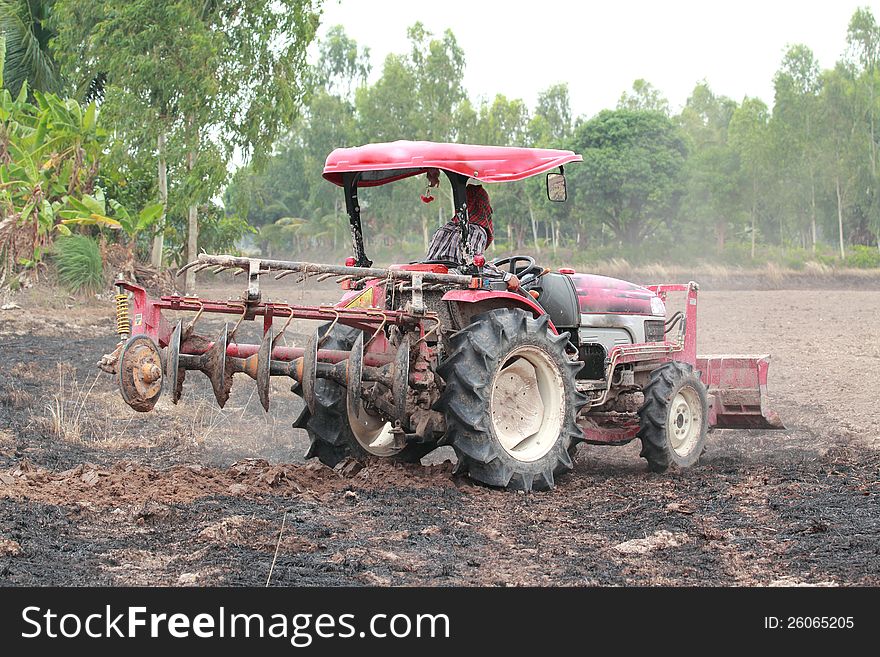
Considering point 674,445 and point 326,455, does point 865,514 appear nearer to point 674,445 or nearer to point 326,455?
point 674,445

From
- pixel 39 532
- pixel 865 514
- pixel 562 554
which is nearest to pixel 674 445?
pixel 865 514

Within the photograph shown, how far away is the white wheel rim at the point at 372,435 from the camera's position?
348 inches

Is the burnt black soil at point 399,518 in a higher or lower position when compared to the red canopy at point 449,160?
lower

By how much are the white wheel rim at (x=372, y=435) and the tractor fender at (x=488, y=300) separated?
4.57 ft

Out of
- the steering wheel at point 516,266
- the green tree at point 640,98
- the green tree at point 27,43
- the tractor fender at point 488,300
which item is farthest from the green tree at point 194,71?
the green tree at point 640,98

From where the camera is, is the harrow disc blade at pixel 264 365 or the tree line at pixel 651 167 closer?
the harrow disc blade at pixel 264 365

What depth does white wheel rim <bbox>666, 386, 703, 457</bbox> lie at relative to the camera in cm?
977

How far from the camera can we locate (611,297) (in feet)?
32.9

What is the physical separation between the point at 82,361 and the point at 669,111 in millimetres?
78292

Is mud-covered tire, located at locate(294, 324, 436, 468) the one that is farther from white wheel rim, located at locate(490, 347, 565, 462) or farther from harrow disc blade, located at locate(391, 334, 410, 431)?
harrow disc blade, located at locate(391, 334, 410, 431)

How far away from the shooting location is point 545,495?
793 cm

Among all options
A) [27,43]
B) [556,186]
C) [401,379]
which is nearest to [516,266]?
[556,186]

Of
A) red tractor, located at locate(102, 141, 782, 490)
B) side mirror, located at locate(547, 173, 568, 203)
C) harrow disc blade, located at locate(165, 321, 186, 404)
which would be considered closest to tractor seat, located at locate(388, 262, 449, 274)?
red tractor, located at locate(102, 141, 782, 490)

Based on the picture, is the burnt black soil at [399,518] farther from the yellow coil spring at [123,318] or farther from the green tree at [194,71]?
the green tree at [194,71]
